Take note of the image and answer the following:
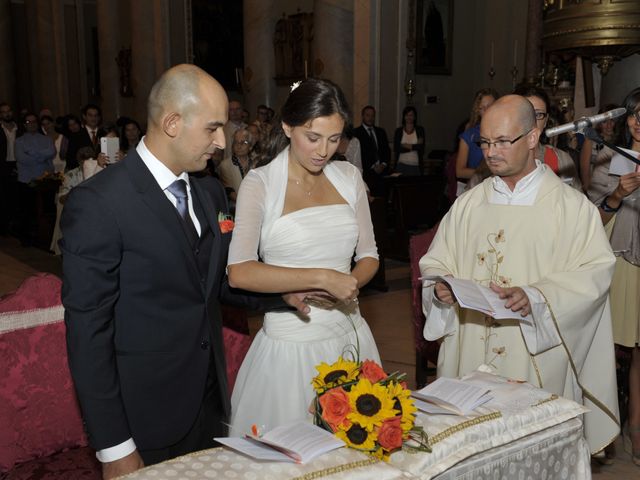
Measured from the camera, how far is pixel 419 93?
13211 mm

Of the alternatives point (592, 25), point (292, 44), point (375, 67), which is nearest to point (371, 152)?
point (375, 67)

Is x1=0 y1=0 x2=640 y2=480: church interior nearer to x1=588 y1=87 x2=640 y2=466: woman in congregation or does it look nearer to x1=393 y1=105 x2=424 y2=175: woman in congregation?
x1=588 y1=87 x2=640 y2=466: woman in congregation

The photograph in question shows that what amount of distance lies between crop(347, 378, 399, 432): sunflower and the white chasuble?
1.11 meters

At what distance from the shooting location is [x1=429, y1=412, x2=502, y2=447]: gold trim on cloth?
6.34ft

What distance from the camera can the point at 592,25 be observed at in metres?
6.51

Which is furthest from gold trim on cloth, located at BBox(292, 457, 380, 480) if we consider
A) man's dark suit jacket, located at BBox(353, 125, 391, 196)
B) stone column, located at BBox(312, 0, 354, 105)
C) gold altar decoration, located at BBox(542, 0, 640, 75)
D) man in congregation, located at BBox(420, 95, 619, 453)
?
stone column, located at BBox(312, 0, 354, 105)

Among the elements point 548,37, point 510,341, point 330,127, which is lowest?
point 510,341

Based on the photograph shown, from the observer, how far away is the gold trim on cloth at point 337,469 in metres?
1.71

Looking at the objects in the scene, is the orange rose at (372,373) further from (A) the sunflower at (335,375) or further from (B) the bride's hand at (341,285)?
(B) the bride's hand at (341,285)

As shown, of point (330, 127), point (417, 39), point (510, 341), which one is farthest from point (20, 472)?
point (417, 39)

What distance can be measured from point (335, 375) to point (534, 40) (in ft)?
31.4

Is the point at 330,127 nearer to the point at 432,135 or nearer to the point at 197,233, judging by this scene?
the point at 197,233

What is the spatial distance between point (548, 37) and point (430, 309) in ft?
15.4

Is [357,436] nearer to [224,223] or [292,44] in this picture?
[224,223]
